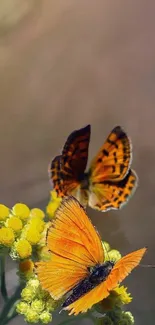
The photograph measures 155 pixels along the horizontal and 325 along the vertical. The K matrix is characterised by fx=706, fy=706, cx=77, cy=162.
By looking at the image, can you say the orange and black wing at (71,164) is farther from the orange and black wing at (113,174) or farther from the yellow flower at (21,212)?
the yellow flower at (21,212)

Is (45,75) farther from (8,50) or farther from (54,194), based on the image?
(54,194)

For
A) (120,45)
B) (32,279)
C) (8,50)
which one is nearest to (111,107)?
(120,45)

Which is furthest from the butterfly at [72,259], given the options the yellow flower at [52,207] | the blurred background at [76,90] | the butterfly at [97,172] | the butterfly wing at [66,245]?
the blurred background at [76,90]

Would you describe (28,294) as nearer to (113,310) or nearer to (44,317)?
(44,317)

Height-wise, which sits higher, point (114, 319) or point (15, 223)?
point (15, 223)

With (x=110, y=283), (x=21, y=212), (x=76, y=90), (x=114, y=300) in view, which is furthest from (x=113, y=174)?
(x=76, y=90)

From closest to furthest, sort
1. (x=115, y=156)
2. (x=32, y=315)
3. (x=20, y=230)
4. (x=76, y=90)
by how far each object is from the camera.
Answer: (x=32, y=315)
(x=20, y=230)
(x=115, y=156)
(x=76, y=90)
